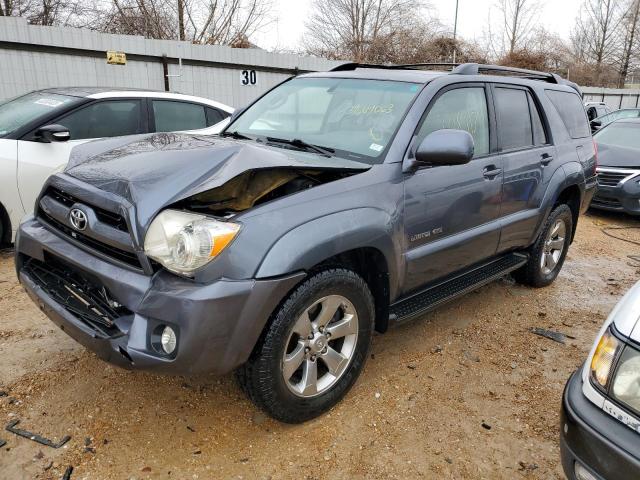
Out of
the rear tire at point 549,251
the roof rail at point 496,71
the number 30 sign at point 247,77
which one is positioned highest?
the number 30 sign at point 247,77

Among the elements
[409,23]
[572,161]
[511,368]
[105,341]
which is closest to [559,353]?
[511,368]

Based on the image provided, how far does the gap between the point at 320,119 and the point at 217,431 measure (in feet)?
6.47

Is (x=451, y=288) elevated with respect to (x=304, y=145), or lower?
lower

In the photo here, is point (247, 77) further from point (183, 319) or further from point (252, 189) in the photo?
point (183, 319)

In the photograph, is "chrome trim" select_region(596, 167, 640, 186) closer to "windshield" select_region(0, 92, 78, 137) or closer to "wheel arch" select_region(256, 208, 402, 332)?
"wheel arch" select_region(256, 208, 402, 332)

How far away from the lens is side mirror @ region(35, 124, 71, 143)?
4.36 meters

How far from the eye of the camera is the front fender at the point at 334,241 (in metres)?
2.15

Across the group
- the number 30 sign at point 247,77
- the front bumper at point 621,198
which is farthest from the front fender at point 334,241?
the number 30 sign at point 247,77

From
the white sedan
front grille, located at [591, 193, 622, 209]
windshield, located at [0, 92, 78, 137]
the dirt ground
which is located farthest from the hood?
windshield, located at [0, 92, 78, 137]

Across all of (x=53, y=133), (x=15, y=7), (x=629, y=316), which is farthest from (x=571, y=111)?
(x=15, y=7)

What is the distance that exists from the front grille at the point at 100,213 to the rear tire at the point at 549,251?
3.44 meters

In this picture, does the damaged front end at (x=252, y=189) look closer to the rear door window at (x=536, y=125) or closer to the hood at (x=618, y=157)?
the rear door window at (x=536, y=125)

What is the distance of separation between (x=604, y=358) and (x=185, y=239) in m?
1.67

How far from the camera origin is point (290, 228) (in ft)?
7.26
